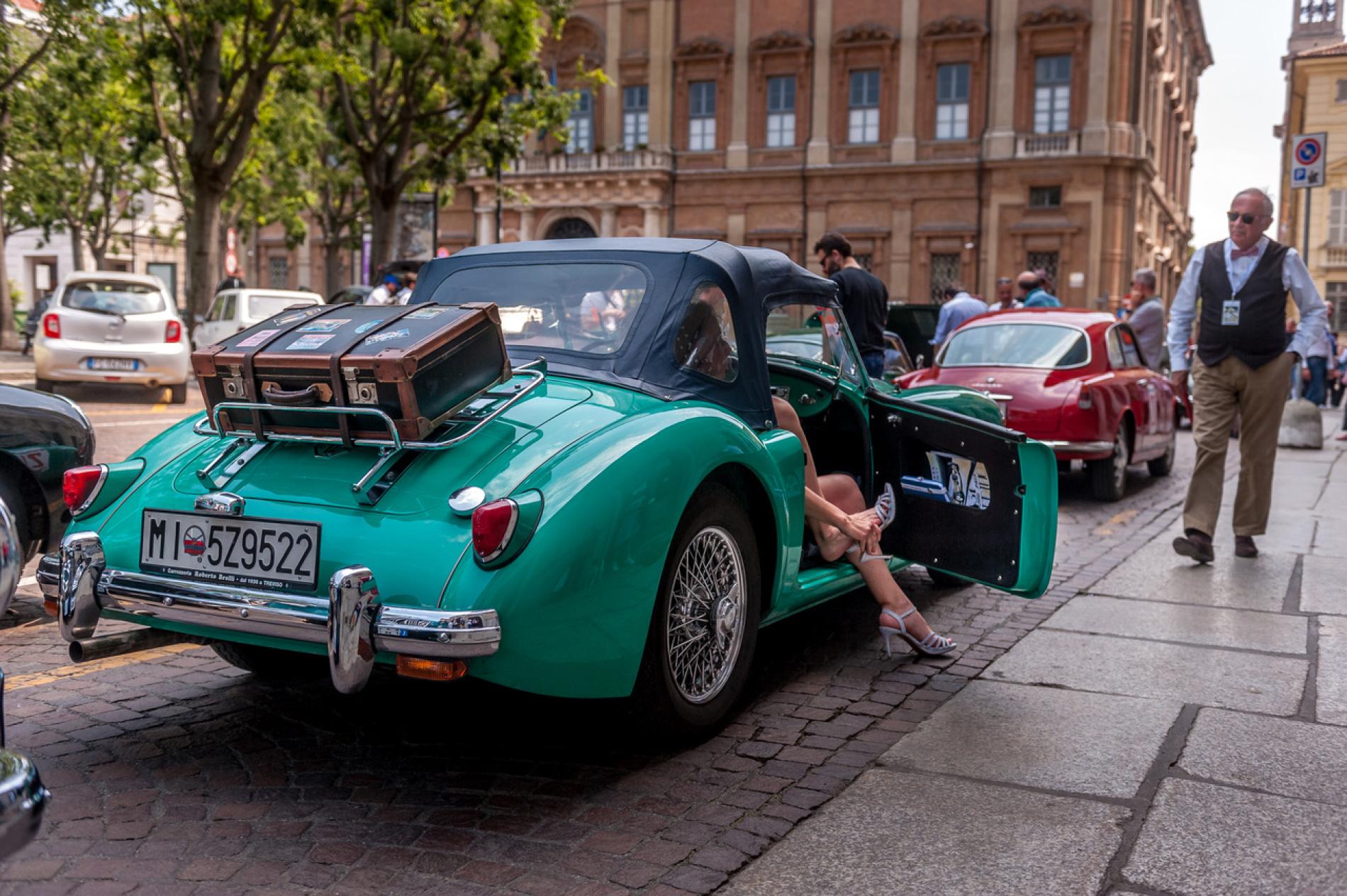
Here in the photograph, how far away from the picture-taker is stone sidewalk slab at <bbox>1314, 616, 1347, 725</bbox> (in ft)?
14.1

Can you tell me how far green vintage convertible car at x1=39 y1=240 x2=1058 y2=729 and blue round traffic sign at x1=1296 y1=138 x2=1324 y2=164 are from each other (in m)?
12.3

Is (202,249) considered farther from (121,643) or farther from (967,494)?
(121,643)

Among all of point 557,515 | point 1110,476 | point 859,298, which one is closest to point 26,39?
point 859,298

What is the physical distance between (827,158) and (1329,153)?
2286 centimetres

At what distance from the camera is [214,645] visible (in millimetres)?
4305

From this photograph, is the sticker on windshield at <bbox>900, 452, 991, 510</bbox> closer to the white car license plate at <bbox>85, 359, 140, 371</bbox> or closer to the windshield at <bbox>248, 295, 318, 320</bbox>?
the white car license plate at <bbox>85, 359, 140, 371</bbox>

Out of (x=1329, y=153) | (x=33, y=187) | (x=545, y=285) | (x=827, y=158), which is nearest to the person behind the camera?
(x=545, y=285)

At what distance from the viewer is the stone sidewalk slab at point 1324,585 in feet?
20.0

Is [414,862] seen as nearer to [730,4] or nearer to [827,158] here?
[827,158]

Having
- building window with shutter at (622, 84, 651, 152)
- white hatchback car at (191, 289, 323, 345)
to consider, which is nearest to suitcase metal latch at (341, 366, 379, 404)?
white hatchback car at (191, 289, 323, 345)

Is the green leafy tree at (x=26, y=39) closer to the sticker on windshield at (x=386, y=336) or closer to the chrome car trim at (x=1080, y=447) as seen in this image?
the chrome car trim at (x=1080, y=447)

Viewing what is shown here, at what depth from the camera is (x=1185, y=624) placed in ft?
18.6

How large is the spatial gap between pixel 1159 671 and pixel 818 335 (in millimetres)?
1861

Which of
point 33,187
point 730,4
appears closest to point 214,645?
point 33,187
